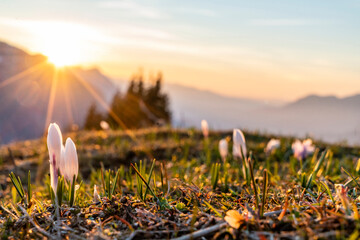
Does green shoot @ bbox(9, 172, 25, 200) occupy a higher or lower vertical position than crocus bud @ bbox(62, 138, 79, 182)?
lower

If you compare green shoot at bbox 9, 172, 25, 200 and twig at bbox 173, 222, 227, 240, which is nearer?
twig at bbox 173, 222, 227, 240

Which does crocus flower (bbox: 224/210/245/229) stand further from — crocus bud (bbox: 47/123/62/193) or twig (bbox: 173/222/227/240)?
crocus bud (bbox: 47/123/62/193)

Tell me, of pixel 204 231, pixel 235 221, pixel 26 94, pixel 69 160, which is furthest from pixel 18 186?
pixel 26 94

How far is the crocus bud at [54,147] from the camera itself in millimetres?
2049

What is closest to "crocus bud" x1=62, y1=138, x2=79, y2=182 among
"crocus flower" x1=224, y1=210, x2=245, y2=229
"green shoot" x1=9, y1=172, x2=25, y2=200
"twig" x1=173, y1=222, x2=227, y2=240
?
"green shoot" x1=9, y1=172, x2=25, y2=200

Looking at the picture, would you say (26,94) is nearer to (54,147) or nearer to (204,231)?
(54,147)

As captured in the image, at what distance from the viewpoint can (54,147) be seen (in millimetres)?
2084

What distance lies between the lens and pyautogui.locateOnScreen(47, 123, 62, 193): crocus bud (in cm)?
205

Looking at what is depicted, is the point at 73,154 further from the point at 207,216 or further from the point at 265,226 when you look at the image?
the point at 265,226

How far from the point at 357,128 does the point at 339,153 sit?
0.63m

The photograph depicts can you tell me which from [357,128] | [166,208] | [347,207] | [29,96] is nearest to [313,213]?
[347,207]

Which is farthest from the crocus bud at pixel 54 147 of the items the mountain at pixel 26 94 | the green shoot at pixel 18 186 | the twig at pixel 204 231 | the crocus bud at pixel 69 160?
the mountain at pixel 26 94

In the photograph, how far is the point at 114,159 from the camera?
5.81 metres

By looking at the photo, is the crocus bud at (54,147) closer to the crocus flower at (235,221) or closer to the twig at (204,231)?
the twig at (204,231)
